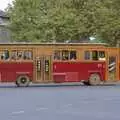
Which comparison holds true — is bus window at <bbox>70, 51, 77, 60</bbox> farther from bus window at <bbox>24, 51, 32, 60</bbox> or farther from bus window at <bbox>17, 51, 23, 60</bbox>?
bus window at <bbox>17, 51, 23, 60</bbox>

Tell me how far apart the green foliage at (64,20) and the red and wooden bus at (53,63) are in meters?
12.5

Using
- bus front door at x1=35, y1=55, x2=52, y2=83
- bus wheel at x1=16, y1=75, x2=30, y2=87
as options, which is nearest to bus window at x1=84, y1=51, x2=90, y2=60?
bus front door at x1=35, y1=55, x2=52, y2=83

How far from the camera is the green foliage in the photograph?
54000 millimetres

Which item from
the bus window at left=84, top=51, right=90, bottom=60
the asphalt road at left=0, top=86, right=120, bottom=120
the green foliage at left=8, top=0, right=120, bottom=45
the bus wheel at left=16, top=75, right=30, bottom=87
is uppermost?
the green foliage at left=8, top=0, right=120, bottom=45

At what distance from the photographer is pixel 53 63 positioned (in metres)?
40.6

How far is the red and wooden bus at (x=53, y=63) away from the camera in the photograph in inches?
1576

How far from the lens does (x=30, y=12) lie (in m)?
61.7

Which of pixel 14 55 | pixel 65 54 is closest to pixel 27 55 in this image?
pixel 14 55

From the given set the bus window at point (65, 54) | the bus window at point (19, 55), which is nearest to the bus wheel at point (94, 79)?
the bus window at point (65, 54)

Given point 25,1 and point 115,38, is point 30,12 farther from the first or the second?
point 115,38

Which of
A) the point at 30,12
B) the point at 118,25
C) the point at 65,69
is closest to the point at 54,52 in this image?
the point at 65,69

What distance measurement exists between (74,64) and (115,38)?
604 inches

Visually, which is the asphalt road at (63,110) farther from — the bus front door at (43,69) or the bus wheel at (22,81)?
the bus front door at (43,69)

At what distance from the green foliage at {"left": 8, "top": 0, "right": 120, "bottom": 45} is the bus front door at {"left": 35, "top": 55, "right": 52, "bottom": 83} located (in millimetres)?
14070
